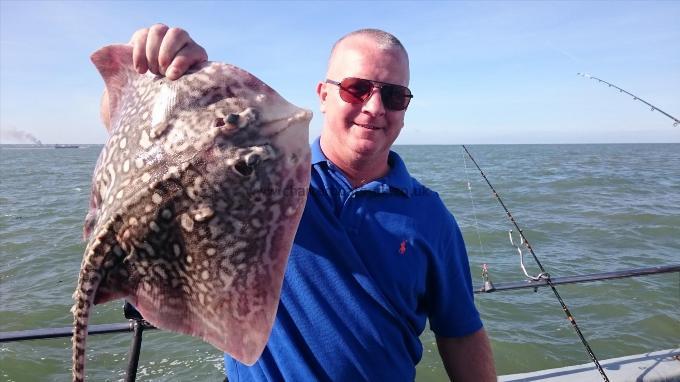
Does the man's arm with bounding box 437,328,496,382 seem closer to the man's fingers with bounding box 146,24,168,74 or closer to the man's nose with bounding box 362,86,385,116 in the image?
the man's nose with bounding box 362,86,385,116

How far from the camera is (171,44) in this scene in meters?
1.88

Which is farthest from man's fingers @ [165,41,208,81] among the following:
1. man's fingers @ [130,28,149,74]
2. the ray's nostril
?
the ray's nostril

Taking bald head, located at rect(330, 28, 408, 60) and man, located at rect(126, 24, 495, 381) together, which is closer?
man, located at rect(126, 24, 495, 381)

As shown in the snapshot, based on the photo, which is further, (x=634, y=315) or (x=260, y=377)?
(x=634, y=315)

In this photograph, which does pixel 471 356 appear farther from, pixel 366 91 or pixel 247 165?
pixel 247 165

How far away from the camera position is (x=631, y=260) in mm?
12875

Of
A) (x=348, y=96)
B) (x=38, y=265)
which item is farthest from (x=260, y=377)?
(x=38, y=265)

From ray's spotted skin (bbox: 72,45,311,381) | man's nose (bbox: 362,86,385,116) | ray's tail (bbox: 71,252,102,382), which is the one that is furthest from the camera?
man's nose (bbox: 362,86,385,116)

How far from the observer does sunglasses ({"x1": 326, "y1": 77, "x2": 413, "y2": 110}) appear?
2422mm

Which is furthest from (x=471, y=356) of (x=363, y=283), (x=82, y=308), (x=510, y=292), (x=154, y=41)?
(x=510, y=292)

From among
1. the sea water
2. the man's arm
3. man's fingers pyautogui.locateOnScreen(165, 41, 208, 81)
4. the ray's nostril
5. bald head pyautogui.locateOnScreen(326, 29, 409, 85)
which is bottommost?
the sea water

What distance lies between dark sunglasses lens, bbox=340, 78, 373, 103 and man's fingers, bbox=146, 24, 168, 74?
0.94 metres

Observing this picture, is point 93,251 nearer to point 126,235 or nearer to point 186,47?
point 126,235

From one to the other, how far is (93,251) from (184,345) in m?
7.37
